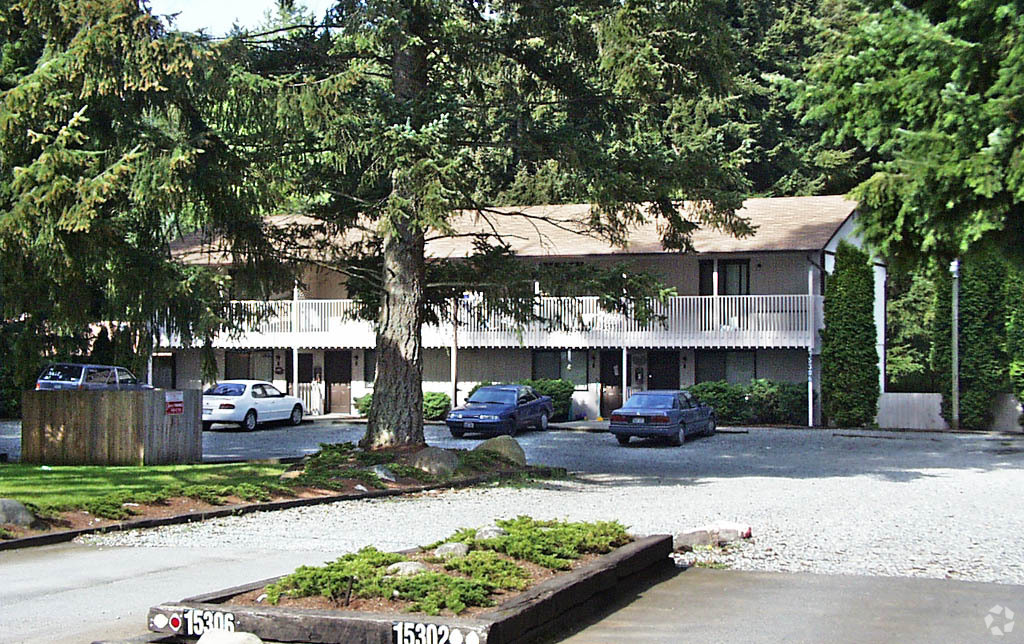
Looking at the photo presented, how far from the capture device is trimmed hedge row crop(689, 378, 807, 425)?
1560 inches

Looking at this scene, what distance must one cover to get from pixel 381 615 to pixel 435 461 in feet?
47.1

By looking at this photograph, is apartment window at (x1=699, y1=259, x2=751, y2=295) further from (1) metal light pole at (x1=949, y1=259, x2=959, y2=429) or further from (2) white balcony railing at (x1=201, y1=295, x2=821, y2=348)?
(1) metal light pole at (x1=949, y1=259, x2=959, y2=429)

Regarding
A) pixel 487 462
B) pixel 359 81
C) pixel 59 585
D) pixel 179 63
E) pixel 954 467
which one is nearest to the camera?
pixel 59 585

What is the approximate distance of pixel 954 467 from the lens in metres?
26.6

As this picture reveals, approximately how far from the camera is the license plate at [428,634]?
7.52 m

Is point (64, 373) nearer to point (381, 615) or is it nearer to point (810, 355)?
point (810, 355)

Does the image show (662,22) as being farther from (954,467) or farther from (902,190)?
(902,190)

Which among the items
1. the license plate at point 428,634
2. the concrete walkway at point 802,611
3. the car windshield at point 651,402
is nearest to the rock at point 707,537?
the concrete walkway at point 802,611

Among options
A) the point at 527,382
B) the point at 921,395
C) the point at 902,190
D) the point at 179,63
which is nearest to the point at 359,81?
the point at 179,63

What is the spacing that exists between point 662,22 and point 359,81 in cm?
603

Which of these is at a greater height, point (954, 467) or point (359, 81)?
point (359, 81)

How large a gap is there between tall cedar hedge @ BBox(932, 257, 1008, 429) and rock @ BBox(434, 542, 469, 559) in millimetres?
32715

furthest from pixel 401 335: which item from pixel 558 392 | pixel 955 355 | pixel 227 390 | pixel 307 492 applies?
pixel 955 355

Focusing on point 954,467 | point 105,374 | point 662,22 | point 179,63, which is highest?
point 662,22
